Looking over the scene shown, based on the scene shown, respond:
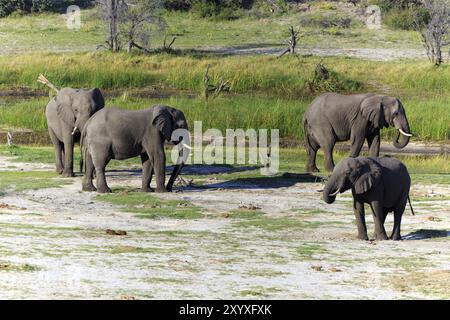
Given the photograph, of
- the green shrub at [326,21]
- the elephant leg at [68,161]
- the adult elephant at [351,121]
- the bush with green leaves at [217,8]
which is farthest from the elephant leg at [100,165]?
the bush with green leaves at [217,8]

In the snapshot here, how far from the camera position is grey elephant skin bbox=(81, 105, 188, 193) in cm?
2133

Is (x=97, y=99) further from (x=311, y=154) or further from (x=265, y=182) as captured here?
(x=311, y=154)

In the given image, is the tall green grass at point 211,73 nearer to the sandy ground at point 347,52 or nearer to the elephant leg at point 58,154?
the sandy ground at point 347,52

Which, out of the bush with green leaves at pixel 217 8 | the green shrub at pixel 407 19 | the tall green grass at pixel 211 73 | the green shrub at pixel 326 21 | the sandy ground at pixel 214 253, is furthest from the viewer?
the bush with green leaves at pixel 217 8

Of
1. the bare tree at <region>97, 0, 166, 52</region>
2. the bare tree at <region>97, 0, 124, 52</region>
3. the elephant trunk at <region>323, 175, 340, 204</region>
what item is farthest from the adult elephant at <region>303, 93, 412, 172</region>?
the bare tree at <region>97, 0, 124, 52</region>

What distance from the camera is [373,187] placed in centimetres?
1650

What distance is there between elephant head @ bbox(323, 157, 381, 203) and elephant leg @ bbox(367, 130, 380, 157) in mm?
8229

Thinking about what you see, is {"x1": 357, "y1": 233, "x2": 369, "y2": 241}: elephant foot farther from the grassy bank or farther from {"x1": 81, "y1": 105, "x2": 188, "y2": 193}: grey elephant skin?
the grassy bank

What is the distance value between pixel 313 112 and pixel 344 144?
5.95 meters

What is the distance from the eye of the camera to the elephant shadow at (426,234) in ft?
56.3

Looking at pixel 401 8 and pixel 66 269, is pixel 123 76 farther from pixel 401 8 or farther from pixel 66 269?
pixel 66 269

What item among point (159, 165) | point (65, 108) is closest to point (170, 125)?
point (159, 165)

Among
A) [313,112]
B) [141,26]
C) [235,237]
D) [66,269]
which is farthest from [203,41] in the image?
[66,269]

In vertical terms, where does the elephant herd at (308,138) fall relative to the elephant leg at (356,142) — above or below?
above
